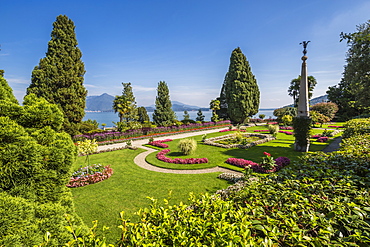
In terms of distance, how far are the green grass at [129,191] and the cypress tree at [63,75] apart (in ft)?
34.9

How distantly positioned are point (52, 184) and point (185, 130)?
26.8 meters

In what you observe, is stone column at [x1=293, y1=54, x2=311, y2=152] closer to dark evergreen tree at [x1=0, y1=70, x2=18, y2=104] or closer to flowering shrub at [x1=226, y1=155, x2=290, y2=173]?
flowering shrub at [x1=226, y1=155, x2=290, y2=173]

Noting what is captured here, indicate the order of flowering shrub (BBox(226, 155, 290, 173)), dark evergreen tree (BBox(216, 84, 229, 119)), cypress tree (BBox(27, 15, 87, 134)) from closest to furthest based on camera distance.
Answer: flowering shrub (BBox(226, 155, 290, 173)) < cypress tree (BBox(27, 15, 87, 134)) < dark evergreen tree (BBox(216, 84, 229, 119))

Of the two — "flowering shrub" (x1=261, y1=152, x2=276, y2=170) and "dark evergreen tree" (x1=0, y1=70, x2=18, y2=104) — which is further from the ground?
"dark evergreen tree" (x1=0, y1=70, x2=18, y2=104)

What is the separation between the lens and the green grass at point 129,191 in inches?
242

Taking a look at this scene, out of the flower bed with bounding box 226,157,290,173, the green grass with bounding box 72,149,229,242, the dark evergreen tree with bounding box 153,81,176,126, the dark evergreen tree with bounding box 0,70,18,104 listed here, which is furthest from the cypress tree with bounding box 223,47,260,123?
the dark evergreen tree with bounding box 0,70,18,104

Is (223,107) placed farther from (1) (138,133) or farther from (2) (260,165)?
(2) (260,165)

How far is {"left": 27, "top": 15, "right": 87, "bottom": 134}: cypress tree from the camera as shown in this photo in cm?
1609

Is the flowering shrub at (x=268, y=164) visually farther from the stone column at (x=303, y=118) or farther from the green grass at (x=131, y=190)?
the stone column at (x=303, y=118)

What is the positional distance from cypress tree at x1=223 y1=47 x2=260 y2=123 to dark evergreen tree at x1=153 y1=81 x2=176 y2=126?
14.1m

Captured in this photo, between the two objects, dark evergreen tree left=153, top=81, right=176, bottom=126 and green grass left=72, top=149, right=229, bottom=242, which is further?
dark evergreen tree left=153, top=81, right=176, bottom=126

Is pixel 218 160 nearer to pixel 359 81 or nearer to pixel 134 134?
pixel 134 134

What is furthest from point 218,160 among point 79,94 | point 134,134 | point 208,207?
point 79,94

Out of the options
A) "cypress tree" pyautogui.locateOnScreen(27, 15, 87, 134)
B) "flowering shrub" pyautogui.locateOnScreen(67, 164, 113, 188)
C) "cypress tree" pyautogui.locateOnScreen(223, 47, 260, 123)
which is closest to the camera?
"flowering shrub" pyautogui.locateOnScreen(67, 164, 113, 188)
